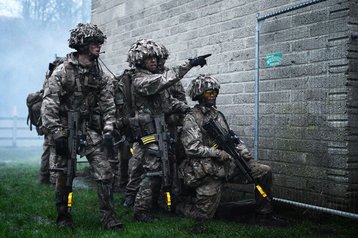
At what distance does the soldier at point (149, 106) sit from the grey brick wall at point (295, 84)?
1453 millimetres

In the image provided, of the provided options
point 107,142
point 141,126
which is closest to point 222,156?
point 141,126

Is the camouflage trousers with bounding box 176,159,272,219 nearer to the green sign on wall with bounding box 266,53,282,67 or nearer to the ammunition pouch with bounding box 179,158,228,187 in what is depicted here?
the ammunition pouch with bounding box 179,158,228,187

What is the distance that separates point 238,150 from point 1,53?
38.5 meters

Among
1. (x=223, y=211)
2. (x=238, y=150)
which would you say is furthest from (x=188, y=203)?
(x=238, y=150)

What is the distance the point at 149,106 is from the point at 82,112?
89cm

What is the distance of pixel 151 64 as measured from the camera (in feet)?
18.9

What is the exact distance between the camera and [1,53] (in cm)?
4003

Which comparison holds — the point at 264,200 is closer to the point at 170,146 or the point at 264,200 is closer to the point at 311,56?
the point at 170,146

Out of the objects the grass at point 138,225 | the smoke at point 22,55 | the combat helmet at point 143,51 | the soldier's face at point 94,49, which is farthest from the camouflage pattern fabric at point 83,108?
the smoke at point 22,55

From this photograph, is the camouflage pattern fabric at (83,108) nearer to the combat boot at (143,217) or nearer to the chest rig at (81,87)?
the chest rig at (81,87)

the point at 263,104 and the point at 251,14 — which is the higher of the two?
the point at 251,14

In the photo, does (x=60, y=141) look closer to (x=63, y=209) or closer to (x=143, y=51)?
(x=63, y=209)

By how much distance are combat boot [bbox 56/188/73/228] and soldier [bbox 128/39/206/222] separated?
81 cm

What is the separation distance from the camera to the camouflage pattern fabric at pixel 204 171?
5.48m
